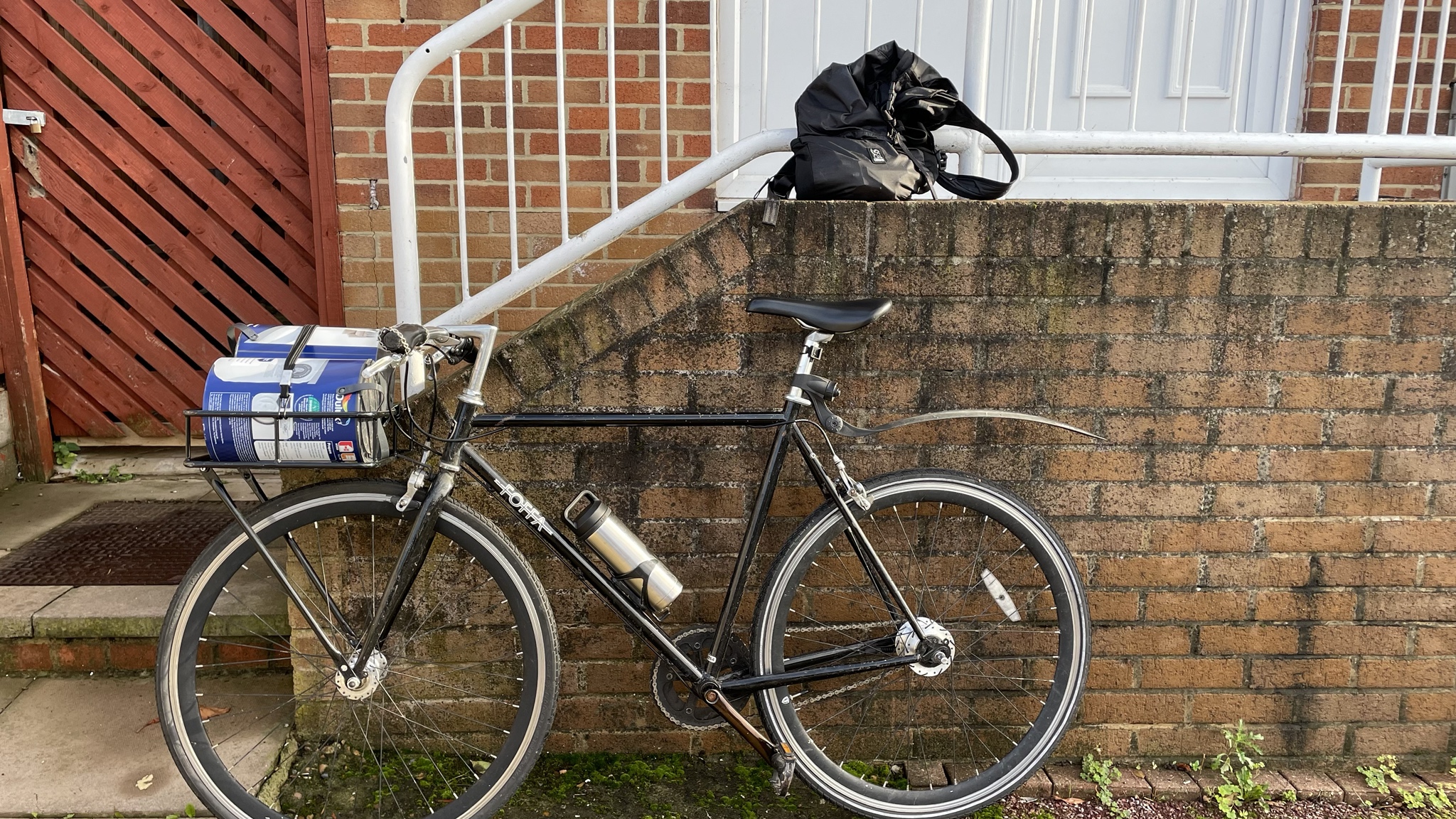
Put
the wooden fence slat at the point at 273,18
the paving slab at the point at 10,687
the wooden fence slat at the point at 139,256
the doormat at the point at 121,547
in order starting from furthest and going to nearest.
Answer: the wooden fence slat at the point at 139,256 < the wooden fence slat at the point at 273,18 < the doormat at the point at 121,547 < the paving slab at the point at 10,687

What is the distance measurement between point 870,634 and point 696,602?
0.50m

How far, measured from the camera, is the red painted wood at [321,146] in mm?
3590

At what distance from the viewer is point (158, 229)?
13.1 ft

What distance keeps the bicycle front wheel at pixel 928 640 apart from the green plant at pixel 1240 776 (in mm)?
544

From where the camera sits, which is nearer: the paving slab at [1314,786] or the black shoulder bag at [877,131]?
the black shoulder bag at [877,131]

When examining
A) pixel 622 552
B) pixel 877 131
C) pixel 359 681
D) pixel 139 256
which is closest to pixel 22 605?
pixel 359 681

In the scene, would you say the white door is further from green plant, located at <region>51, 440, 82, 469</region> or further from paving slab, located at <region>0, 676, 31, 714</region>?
green plant, located at <region>51, 440, 82, 469</region>

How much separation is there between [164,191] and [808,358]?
3.26 metres

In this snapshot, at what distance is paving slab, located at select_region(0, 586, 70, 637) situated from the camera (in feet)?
9.29

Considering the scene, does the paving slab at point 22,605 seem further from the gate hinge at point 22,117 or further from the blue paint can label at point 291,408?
the gate hinge at point 22,117

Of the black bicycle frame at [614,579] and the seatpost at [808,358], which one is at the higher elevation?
the seatpost at [808,358]

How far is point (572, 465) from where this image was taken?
2.47 metres

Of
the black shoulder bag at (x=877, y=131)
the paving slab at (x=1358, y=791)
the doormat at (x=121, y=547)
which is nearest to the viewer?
the black shoulder bag at (x=877, y=131)

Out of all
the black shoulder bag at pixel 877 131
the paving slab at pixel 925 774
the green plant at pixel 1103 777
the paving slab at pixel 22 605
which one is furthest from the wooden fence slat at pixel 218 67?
the green plant at pixel 1103 777
